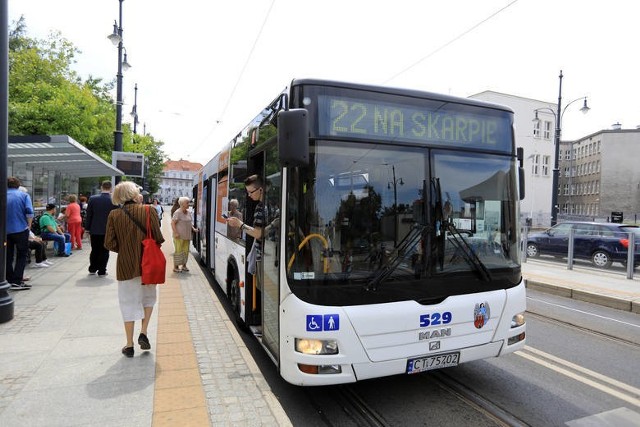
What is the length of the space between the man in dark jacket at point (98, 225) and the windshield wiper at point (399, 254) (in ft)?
22.4

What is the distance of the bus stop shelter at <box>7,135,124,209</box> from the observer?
28.0 feet

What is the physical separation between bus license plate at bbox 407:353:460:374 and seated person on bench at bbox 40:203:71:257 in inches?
394

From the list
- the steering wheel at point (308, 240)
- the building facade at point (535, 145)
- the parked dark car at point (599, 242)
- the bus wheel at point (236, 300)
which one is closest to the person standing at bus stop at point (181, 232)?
the bus wheel at point (236, 300)

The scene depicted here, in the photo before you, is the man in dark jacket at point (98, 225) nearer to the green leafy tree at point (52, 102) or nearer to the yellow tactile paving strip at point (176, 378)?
the yellow tactile paving strip at point (176, 378)

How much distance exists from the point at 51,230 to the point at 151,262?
7.84 metres

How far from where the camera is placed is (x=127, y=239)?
4.58m

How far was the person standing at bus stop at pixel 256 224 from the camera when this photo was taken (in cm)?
460

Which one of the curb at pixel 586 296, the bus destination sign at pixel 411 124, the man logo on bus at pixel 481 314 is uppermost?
the bus destination sign at pixel 411 124

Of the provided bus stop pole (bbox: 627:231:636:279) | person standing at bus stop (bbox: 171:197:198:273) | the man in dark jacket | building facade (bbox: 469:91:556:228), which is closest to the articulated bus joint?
the man in dark jacket

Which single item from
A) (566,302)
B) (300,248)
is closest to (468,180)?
(300,248)

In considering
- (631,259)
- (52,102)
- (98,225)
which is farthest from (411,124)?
(52,102)

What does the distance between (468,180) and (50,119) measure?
1893 centimetres

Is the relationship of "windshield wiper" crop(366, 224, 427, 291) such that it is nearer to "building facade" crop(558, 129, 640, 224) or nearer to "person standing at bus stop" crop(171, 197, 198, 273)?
"person standing at bus stop" crop(171, 197, 198, 273)

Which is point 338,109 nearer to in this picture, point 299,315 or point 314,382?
point 299,315
